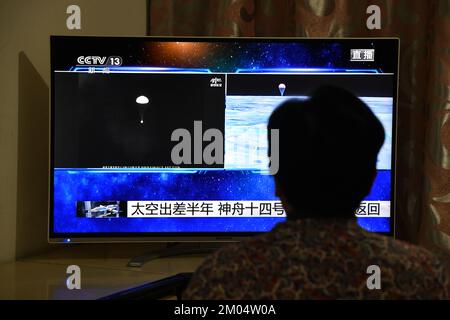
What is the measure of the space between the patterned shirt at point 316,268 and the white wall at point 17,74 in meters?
1.08

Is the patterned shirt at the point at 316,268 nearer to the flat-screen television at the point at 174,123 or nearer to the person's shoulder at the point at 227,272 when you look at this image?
the person's shoulder at the point at 227,272

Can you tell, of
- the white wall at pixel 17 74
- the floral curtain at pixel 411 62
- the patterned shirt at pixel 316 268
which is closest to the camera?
the patterned shirt at pixel 316 268

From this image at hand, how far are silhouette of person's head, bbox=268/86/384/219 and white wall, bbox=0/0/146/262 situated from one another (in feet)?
3.66

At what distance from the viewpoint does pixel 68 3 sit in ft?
6.77

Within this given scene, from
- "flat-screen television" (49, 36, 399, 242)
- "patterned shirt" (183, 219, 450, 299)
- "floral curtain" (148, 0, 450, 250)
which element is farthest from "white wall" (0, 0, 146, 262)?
"patterned shirt" (183, 219, 450, 299)

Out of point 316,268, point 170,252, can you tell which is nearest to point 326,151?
point 316,268

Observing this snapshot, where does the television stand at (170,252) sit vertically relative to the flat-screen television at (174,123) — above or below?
below

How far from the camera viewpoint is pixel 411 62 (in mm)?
2086

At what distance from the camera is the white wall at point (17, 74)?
1.88 metres

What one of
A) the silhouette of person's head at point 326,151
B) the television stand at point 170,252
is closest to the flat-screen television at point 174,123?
the television stand at point 170,252

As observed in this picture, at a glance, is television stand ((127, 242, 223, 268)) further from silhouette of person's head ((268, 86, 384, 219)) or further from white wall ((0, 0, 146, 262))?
silhouette of person's head ((268, 86, 384, 219))

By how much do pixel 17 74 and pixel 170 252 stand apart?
2.40ft

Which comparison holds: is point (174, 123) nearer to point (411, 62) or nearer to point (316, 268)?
point (411, 62)
